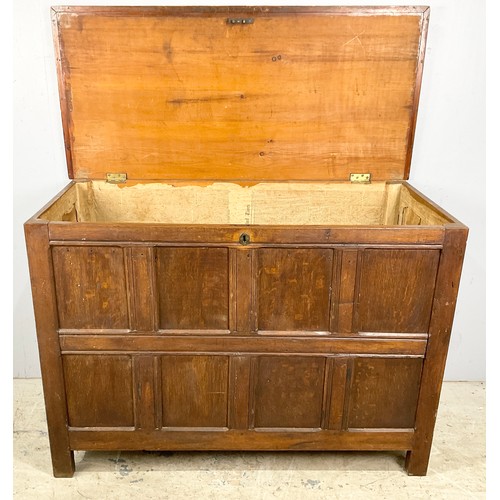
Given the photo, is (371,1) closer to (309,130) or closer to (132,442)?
(309,130)

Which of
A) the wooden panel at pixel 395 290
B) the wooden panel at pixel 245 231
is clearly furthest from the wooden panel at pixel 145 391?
the wooden panel at pixel 395 290

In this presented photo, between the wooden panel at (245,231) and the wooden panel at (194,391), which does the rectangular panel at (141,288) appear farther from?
the wooden panel at (194,391)

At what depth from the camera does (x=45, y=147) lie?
2617mm

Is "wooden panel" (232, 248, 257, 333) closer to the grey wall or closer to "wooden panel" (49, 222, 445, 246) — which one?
"wooden panel" (49, 222, 445, 246)

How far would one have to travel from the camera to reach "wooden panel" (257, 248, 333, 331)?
1.98 meters

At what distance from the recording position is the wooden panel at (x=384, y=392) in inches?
83.9

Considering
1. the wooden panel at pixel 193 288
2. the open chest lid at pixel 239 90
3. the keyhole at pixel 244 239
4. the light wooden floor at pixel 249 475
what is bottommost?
the light wooden floor at pixel 249 475

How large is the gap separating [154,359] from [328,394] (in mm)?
701

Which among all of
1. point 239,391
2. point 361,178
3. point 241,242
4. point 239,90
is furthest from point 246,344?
point 239,90

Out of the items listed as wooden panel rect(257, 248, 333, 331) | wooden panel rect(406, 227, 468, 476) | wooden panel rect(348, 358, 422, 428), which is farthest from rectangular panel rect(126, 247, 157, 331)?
wooden panel rect(406, 227, 468, 476)

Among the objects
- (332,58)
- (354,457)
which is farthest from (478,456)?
(332,58)

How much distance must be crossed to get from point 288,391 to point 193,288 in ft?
1.88

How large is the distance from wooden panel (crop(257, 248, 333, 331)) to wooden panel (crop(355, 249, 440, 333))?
0.13 m

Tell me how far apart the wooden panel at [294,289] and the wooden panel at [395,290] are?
135 mm
